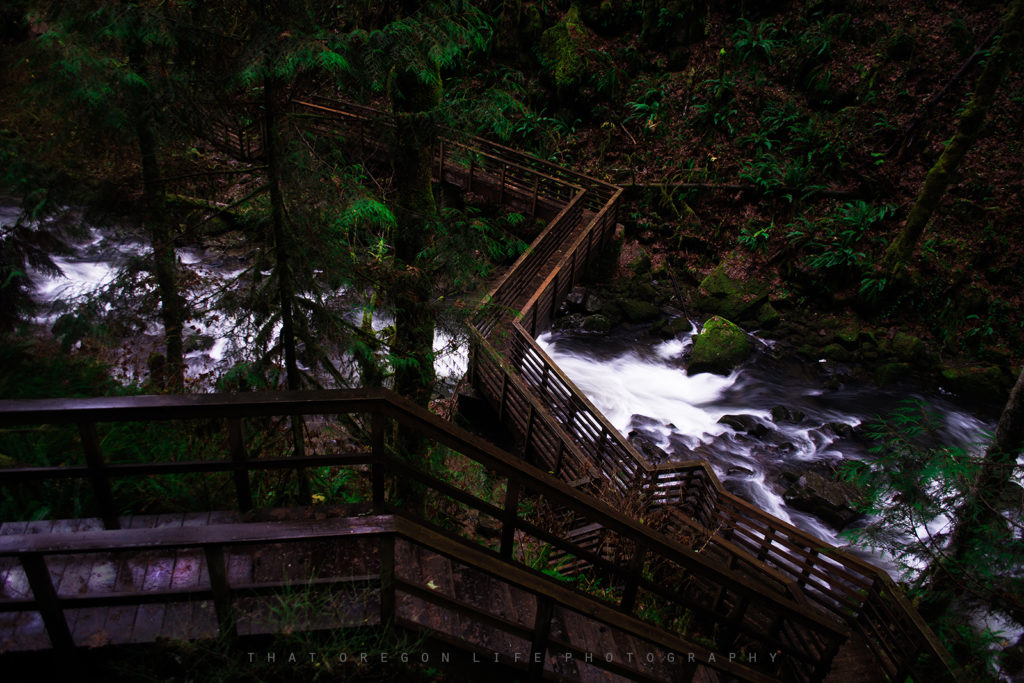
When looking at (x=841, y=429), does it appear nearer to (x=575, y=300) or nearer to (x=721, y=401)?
(x=721, y=401)

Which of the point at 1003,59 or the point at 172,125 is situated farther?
the point at 1003,59

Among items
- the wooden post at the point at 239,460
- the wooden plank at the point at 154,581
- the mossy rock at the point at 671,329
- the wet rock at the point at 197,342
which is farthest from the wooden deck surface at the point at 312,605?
the mossy rock at the point at 671,329

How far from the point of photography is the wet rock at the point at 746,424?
40.1 ft

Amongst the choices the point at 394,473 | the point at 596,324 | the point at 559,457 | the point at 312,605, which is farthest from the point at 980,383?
the point at 312,605

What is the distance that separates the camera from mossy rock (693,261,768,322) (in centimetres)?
1544

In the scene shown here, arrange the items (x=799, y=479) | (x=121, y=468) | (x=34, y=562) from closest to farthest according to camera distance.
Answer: (x=34, y=562) < (x=121, y=468) < (x=799, y=479)

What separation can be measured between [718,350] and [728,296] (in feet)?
7.74

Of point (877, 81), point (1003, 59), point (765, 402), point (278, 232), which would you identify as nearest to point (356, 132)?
point (278, 232)

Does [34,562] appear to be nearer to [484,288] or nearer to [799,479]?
[484,288]

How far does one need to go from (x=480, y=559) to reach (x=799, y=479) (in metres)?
9.69

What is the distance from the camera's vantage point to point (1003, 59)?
1185cm

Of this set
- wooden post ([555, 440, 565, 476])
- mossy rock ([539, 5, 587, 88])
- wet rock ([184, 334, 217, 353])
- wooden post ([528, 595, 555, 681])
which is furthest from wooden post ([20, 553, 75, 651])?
mossy rock ([539, 5, 587, 88])

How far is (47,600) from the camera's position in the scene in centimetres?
264

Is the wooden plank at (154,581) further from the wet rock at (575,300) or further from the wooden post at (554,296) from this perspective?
the wet rock at (575,300)
